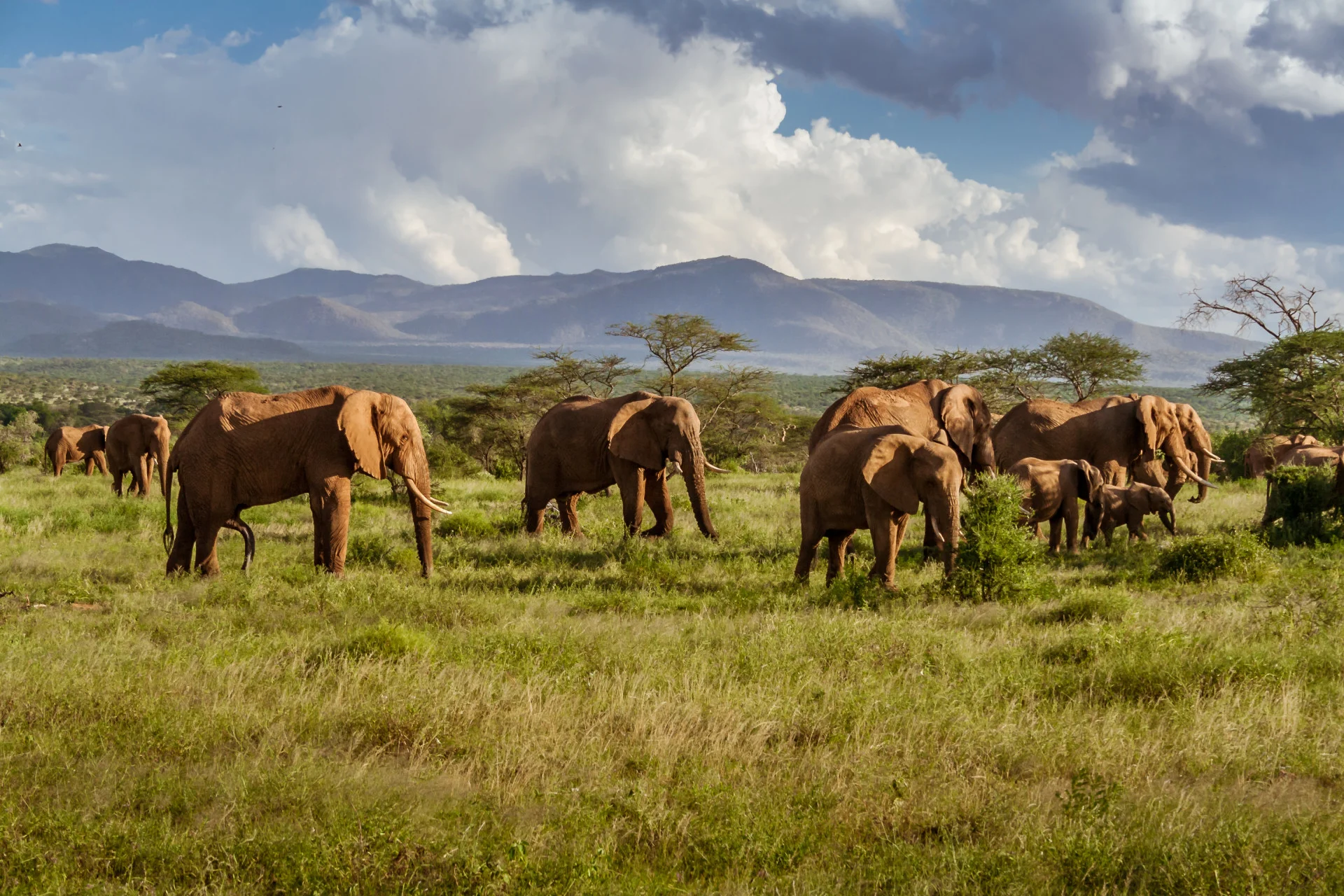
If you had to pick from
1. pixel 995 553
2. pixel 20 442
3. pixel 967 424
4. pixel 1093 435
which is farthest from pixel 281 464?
pixel 20 442

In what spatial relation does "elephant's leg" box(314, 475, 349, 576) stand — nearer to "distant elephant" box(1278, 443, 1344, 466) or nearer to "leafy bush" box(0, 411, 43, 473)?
"distant elephant" box(1278, 443, 1344, 466)

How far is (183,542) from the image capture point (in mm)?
12086

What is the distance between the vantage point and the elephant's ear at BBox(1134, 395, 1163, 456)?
57.8 ft

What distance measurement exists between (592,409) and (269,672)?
9.61 metres

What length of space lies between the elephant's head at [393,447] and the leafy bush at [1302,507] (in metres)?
12.4

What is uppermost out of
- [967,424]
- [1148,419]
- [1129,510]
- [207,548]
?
[1148,419]

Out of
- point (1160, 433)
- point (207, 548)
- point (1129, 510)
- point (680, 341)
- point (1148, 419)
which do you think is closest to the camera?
point (207, 548)

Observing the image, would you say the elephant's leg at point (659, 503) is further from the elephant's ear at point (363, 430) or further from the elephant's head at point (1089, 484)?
the elephant's head at point (1089, 484)

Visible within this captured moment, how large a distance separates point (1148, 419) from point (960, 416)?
5076 millimetres

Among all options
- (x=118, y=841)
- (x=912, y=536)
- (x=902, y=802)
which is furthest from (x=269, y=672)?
(x=912, y=536)

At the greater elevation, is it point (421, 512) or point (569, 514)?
point (421, 512)

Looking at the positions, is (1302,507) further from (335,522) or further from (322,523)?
(322,523)

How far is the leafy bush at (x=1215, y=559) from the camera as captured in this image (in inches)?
450

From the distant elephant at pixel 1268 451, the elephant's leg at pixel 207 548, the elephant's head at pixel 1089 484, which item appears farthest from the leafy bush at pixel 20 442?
the distant elephant at pixel 1268 451
